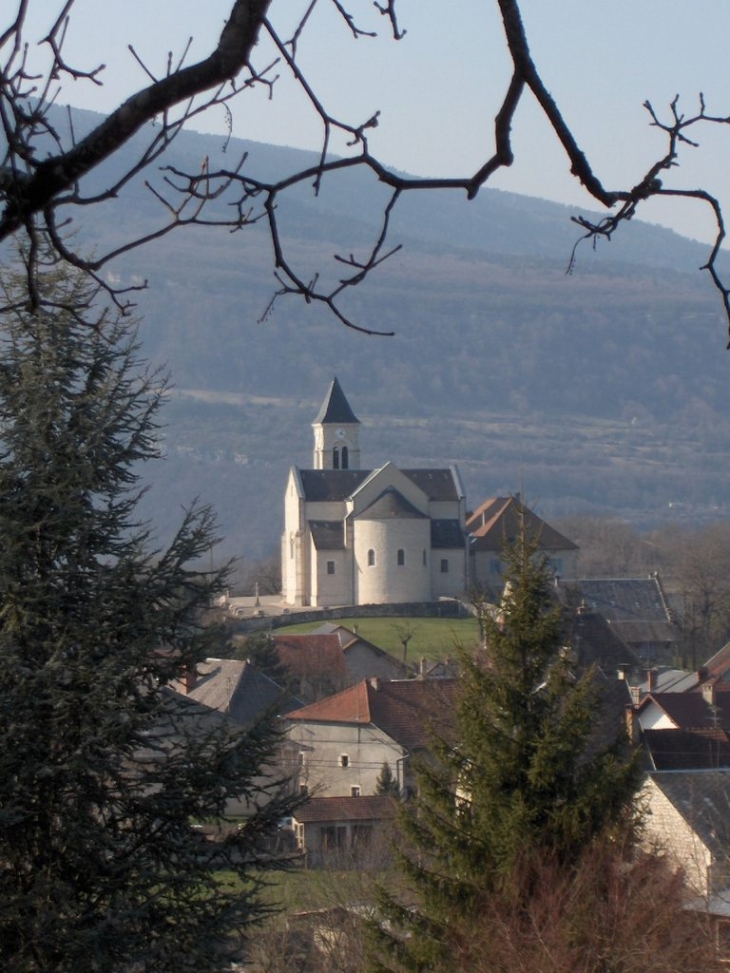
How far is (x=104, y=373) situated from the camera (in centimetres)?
1133

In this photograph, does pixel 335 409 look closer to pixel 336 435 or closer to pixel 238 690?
pixel 336 435

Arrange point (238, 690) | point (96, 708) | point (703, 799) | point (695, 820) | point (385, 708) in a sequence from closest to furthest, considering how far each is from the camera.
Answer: point (96, 708) < point (695, 820) < point (703, 799) < point (385, 708) < point (238, 690)

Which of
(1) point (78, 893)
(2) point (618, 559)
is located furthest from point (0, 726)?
(2) point (618, 559)

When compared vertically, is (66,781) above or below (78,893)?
above

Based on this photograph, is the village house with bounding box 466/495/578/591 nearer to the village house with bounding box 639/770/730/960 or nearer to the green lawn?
the green lawn

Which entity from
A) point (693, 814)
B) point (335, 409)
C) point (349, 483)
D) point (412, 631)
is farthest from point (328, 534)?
point (693, 814)

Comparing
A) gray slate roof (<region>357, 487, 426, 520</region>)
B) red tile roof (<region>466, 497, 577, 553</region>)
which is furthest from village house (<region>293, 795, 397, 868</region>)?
gray slate roof (<region>357, 487, 426, 520</region>)

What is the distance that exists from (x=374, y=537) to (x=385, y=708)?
40456mm

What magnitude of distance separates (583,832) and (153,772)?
4805mm

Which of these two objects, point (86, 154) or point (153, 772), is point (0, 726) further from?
point (86, 154)

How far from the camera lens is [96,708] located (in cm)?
956

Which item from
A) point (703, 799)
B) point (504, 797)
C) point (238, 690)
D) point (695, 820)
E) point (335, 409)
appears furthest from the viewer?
point (335, 409)

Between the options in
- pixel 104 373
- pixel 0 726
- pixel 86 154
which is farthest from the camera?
pixel 104 373

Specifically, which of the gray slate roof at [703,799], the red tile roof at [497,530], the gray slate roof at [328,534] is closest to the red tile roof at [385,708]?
the gray slate roof at [703,799]
